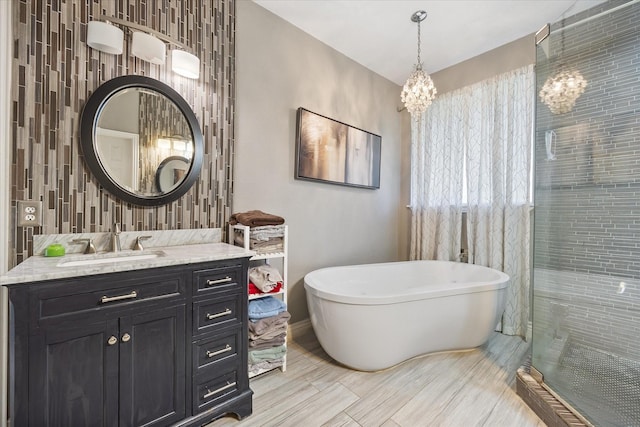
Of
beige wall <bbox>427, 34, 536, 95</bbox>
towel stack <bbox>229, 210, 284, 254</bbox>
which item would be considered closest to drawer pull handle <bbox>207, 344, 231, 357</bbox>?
towel stack <bbox>229, 210, 284, 254</bbox>

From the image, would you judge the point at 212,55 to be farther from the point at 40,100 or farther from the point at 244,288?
the point at 244,288

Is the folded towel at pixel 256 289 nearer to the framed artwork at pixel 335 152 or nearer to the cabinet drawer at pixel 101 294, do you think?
the cabinet drawer at pixel 101 294

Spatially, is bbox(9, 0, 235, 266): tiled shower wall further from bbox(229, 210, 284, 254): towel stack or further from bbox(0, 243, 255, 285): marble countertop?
bbox(229, 210, 284, 254): towel stack

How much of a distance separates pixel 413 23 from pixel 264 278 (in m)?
2.51

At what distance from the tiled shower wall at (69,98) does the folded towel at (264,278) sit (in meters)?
0.54

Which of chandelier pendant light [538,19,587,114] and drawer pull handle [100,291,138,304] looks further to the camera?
chandelier pendant light [538,19,587,114]

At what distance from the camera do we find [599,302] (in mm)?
1615

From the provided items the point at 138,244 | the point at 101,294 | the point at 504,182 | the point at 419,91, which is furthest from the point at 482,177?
the point at 101,294

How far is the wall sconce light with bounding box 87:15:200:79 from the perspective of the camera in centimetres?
146

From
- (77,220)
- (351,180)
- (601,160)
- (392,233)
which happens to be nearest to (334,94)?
(351,180)

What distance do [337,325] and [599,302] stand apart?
158cm

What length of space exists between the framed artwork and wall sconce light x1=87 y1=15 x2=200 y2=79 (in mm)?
972

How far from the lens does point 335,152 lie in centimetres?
281

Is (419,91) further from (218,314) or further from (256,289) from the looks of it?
(218,314)
